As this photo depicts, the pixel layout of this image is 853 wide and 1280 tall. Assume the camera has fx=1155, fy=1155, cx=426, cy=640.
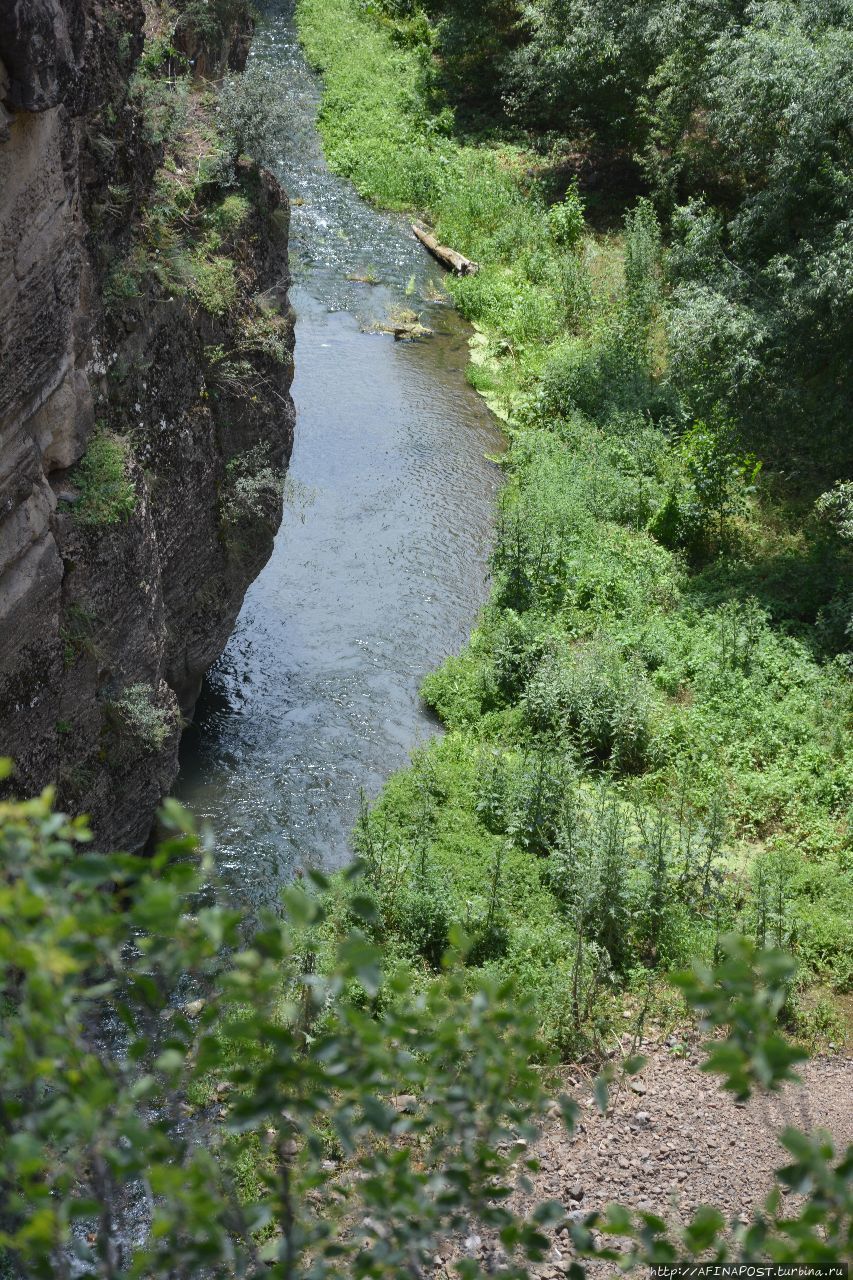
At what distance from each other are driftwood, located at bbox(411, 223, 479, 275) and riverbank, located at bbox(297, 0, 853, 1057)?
3.39 meters

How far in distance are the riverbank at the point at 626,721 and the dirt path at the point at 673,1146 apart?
674 millimetres

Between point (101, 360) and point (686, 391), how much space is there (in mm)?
11735

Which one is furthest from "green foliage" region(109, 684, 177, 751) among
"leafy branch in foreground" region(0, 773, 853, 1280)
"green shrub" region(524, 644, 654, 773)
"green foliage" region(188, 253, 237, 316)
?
"leafy branch in foreground" region(0, 773, 853, 1280)

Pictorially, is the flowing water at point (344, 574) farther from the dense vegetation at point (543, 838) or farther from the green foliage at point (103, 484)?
the green foliage at point (103, 484)

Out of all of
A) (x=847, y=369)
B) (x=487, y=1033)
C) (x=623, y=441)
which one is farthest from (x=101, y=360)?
(x=623, y=441)

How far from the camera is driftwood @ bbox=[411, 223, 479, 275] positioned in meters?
25.2

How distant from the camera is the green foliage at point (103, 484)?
330 inches

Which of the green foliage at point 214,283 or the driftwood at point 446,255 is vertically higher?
the green foliage at point 214,283

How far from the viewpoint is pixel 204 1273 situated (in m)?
6.91

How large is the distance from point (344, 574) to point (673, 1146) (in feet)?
31.0

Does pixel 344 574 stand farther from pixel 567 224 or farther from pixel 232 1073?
pixel 232 1073

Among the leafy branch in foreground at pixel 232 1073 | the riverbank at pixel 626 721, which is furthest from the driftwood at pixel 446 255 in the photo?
the leafy branch in foreground at pixel 232 1073

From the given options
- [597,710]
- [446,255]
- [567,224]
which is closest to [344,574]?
[597,710]

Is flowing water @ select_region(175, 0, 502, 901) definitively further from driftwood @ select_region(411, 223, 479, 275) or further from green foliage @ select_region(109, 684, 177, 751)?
green foliage @ select_region(109, 684, 177, 751)
